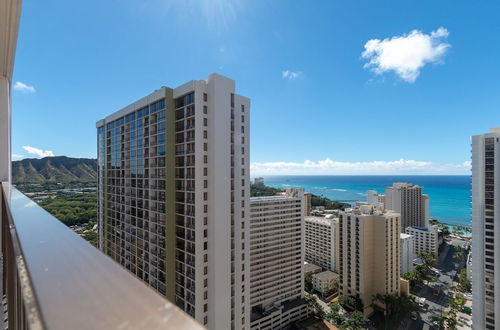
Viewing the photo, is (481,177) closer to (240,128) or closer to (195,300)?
(240,128)

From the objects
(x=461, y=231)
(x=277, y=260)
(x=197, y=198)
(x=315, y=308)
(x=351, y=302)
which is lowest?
(x=461, y=231)

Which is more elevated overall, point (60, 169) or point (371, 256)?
point (60, 169)

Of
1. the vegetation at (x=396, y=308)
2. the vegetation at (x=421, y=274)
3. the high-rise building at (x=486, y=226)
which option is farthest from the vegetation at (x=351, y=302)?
the high-rise building at (x=486, y=226)

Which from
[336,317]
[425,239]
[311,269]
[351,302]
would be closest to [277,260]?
[336,317]

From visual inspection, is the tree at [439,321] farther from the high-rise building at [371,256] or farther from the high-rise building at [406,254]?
the high-rise building at [406,254]

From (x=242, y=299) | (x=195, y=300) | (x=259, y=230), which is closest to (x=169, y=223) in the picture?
(x=195, y=300)

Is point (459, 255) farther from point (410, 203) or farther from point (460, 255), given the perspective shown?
point (410, 203)
